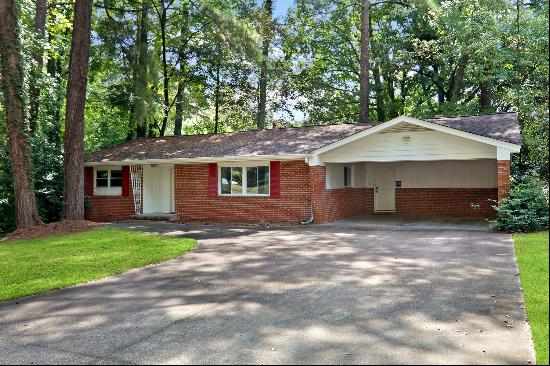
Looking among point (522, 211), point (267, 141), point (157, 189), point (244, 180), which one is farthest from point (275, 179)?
point (522, 211)

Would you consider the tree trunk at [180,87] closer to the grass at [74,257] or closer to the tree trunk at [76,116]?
the tree trunk at [76,116]

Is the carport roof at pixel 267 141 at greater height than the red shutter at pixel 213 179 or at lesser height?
greater

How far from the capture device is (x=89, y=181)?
2056cm

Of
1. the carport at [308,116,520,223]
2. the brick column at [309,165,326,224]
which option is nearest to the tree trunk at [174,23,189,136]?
the carport at [308,116,520,223]

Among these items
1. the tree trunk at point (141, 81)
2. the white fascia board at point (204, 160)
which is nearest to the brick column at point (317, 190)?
the white fascia board at point (204, 160)

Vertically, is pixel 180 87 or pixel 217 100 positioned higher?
pixel 180 87

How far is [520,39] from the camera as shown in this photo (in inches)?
771

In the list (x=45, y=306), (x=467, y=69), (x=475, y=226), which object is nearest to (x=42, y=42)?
(x=45, y=306)

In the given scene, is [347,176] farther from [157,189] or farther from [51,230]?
[51,230]

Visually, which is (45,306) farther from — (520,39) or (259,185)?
(520,39)

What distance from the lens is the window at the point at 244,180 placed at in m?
17.2

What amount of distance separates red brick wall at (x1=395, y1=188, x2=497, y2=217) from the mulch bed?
39.5 feet

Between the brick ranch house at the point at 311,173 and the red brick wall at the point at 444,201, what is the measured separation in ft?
0.13

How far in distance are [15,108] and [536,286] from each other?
15127 millimetres
